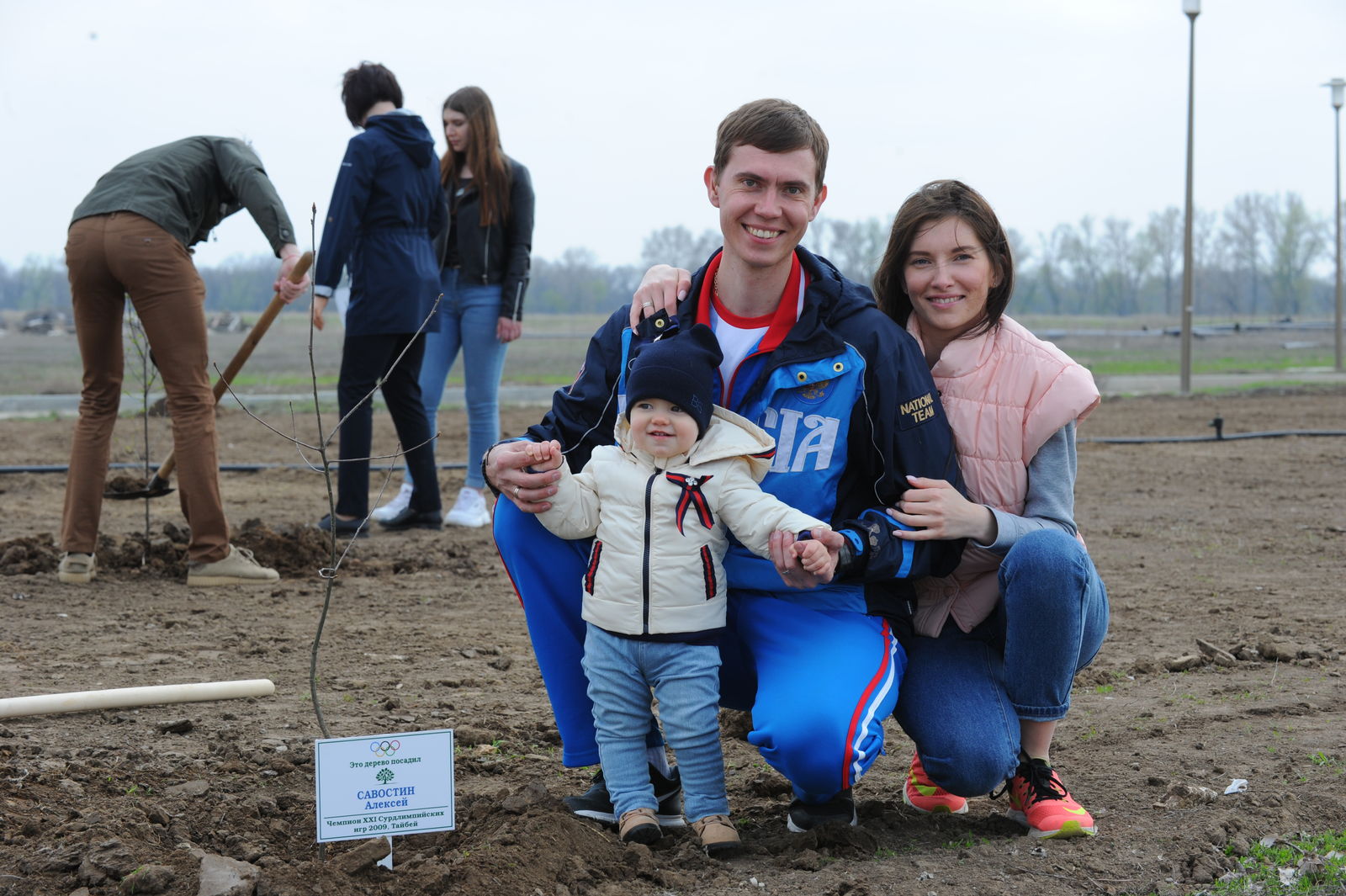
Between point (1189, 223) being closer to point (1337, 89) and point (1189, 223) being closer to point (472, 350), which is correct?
point (1337, 89)

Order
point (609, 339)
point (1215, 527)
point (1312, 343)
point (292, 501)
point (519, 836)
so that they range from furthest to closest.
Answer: point (1312, 343), point (292, 501), point (1215, 527), point (609, 339), point (519, 836)

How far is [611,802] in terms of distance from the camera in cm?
291

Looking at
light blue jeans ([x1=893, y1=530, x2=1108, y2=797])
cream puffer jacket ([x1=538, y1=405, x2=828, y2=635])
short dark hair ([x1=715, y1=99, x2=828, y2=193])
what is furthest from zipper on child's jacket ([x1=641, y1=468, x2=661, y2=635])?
short dark hair ([x1=715, y1=99, x2=828, y2=193])

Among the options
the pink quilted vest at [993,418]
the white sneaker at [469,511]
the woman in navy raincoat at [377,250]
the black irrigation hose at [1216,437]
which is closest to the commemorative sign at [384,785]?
the pink quilted vest at [993,418]

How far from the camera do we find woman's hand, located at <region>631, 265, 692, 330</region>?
3.11m

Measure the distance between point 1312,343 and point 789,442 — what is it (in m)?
44.0

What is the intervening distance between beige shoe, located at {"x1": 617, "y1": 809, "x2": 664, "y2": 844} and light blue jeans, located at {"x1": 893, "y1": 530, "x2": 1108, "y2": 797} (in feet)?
2.21

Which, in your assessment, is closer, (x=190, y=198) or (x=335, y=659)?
(x=335, y=659)

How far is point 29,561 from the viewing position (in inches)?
219

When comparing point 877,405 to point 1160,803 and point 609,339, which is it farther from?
point 1160,803

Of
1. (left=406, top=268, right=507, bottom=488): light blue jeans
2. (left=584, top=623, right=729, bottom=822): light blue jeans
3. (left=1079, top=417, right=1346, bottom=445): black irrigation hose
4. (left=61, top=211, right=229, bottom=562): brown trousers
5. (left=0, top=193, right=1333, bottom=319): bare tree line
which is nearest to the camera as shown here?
(left=584, top=623, right=729, bottom=822): light blue jeans

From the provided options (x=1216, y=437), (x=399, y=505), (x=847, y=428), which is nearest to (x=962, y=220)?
(x=847, y=428)

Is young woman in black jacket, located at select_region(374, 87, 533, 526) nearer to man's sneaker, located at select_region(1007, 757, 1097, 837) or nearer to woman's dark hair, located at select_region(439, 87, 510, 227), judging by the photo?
woman's dark hair, located at select_region(439, 87, 510, 227)

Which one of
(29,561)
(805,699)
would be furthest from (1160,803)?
(29,561)
